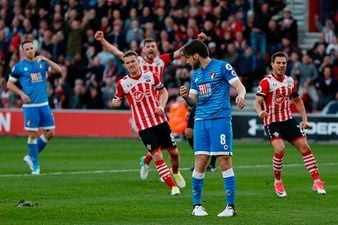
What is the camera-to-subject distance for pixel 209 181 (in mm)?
19984

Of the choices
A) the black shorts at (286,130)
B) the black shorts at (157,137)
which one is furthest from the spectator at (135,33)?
the black shorts at (286,130)

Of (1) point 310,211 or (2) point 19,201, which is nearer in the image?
(1) point 310,211

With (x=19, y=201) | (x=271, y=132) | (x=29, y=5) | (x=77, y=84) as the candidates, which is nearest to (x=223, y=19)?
(x=77, y=84)

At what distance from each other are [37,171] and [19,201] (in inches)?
214

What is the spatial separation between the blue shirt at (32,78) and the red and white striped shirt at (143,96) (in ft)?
13.8

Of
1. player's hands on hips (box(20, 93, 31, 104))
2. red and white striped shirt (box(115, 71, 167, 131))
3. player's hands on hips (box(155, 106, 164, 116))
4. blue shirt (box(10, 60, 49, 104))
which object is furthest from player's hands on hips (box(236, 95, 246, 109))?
blue shirt (box(10, 60, 49, 104))

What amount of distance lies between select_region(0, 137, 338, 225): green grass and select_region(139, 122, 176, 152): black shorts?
754 mm

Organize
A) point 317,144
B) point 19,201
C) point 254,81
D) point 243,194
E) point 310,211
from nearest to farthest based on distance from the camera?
point 310,211 → point 19,201 → point 243,194 → point 317,144 → point 254,81

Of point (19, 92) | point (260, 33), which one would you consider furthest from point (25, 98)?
point (260, 33)

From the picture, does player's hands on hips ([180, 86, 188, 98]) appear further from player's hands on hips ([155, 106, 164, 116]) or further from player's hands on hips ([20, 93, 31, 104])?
player's hands on hips ([20, 93, 31, 104])

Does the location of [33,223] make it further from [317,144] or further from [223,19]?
[223,19]

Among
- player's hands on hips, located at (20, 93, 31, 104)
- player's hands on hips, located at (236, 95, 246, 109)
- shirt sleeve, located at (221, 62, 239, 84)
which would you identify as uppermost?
shirt sleeve, located at (221, 62, 239, 84)

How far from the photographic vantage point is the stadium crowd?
111 ft

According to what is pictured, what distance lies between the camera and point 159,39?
36.5 metres
